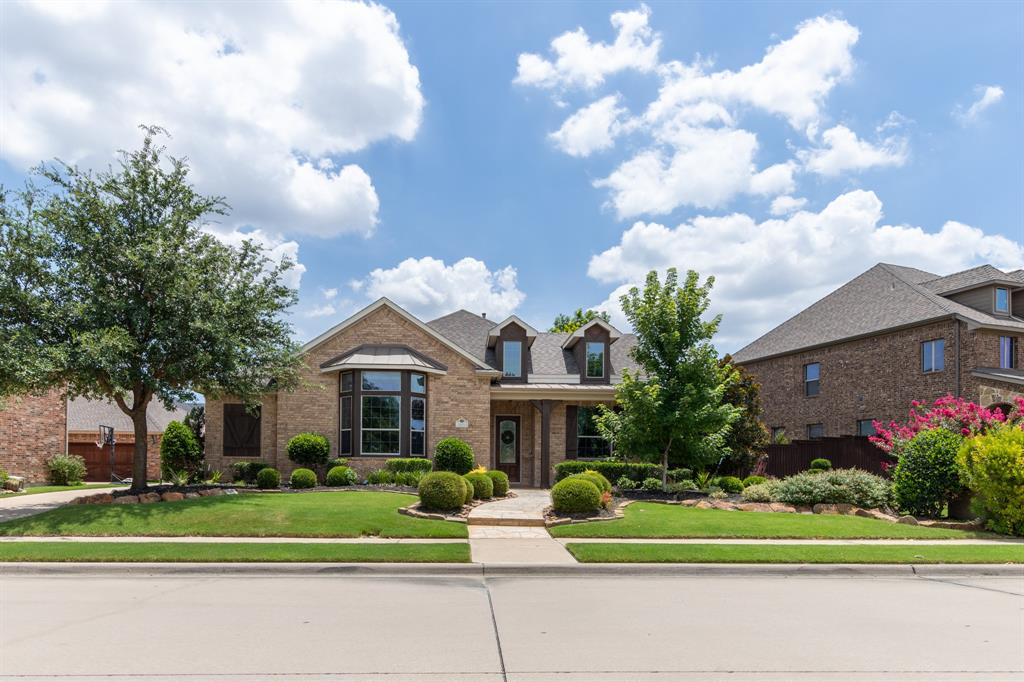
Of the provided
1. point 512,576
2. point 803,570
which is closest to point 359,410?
point 512,576

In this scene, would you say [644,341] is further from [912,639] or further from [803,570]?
[912,639]

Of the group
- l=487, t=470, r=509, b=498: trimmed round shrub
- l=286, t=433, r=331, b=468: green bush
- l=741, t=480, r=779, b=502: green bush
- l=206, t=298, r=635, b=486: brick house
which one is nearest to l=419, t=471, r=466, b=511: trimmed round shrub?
l=487, t=470, r=509, b=498: trimmed round shrub

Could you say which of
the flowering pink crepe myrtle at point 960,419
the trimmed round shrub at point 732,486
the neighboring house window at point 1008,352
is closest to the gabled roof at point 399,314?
the trimmed round shrub at point 732,486

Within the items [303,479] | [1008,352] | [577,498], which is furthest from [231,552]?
[1008,352]

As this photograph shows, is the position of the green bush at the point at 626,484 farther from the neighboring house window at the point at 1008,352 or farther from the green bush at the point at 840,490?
the neighboring house window at the point at 1008,352

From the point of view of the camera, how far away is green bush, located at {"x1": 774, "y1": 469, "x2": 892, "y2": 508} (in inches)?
696

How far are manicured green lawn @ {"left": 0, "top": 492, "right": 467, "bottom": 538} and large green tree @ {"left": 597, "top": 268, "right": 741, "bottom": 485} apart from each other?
7220 mm

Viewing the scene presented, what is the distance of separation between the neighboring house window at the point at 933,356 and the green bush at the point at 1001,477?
12.3 meters

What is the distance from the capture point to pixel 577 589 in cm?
947

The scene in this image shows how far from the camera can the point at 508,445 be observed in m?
28.4

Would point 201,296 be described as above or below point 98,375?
above

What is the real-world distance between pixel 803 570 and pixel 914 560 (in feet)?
6.43

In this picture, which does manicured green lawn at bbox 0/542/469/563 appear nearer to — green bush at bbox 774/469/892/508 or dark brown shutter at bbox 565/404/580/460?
green bush at bbox 774/469/892/508

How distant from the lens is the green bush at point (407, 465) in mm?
23281
